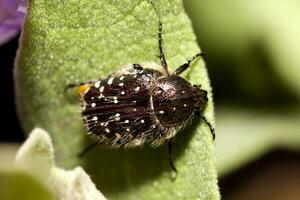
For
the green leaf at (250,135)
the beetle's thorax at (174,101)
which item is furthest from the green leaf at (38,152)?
the green leaf at (250,135)

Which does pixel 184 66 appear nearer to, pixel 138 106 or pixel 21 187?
pixel 138 106

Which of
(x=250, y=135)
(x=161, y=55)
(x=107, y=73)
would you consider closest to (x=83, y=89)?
(x=107, y=73)

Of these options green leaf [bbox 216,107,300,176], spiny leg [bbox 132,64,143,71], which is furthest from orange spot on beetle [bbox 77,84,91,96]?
green leaf [bbox 216,107,300,176]

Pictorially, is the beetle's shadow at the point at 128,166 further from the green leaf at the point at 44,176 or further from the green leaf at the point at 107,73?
the green leaf at the point at 44,176

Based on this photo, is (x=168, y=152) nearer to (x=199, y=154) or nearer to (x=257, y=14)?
(x=199, y=154)

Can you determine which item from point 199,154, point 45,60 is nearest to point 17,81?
point 45,60

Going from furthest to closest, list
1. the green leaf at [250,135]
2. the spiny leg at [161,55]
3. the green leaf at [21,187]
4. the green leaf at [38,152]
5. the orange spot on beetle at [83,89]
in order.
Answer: the green leaf at [250,135]
the orange spot on beetle at [83,89]
the spiny leg at [161,55]
the green leaf at [38,152]
the green leaf at [21,187]
